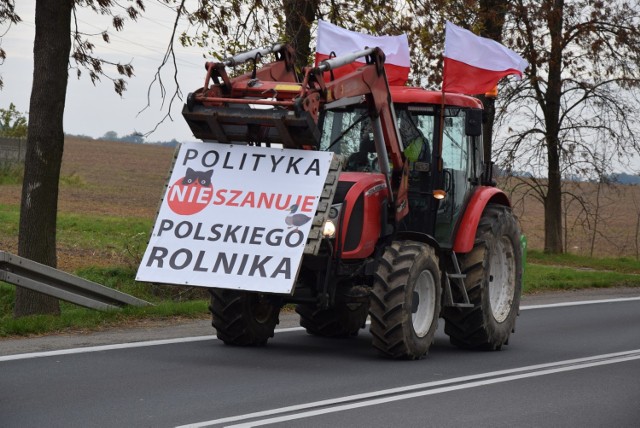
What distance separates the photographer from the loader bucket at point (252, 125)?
11.1 m

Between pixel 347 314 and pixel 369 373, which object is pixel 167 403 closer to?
pixel 369 373

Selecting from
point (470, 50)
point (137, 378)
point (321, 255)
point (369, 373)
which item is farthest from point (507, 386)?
point (470, 50)

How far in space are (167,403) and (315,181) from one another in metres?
3.26

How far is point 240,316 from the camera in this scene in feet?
39.7

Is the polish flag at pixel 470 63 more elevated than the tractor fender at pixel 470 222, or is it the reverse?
the polish flag at pixel 470 63

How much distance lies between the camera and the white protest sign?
1110cm

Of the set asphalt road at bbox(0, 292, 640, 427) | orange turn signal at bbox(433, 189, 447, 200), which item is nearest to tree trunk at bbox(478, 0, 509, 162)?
orange turn signal at bbox(433, 189, 447, 200)

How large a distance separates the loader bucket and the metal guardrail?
2.57 m

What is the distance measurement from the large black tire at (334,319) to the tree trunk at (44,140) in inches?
134

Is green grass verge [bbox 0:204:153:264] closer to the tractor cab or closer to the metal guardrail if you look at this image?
the metal guardrail

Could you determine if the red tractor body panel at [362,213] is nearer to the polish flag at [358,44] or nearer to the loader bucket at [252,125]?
the loader bucket at [252,125]

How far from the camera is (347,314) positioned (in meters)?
13.7

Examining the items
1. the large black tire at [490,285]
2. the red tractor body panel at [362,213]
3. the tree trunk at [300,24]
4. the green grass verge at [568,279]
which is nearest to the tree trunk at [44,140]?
the tree trunk at [300,24]

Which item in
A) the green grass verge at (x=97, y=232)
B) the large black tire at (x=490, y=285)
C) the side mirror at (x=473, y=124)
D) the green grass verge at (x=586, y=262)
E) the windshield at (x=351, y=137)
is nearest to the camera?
the windshield at (x=351, y=137)
